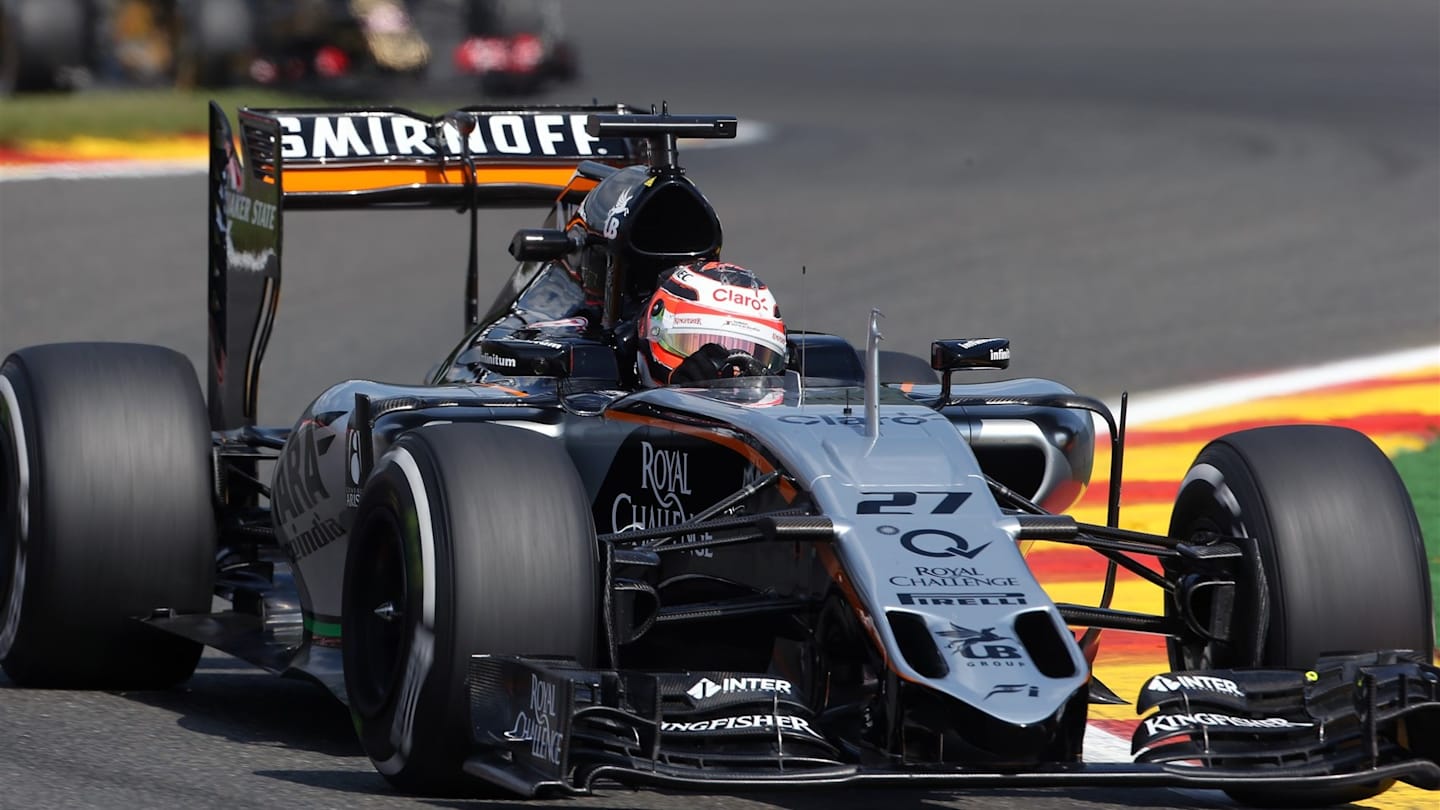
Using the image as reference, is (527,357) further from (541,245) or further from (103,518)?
(103,518)

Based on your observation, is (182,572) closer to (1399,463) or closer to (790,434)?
(790,434)

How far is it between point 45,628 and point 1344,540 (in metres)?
3.55

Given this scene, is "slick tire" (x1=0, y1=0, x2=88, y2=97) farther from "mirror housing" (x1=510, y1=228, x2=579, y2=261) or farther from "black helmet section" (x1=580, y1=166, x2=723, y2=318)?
"black helmet section" (x1=580, y1=166, x2=723, y2=318)

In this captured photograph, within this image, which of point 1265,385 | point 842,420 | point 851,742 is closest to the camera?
point 851,742

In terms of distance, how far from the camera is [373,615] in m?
6.07

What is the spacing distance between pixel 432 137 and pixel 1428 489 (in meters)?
4.18

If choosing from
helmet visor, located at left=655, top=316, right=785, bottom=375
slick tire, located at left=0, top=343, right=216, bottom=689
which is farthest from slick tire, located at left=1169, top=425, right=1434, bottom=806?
slick tire, located at left=0, top=343, right=216, bottom=689

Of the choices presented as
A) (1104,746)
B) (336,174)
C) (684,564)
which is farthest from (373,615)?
(336,174)

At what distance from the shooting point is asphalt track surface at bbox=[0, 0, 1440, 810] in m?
6.49

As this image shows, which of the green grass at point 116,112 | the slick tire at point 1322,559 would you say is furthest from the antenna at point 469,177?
the green grass at point 116,112

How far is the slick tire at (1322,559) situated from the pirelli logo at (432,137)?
11.6 ft

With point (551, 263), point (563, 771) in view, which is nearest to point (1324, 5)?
point (551, 263)

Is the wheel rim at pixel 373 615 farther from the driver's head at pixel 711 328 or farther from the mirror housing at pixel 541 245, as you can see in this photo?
the mirror housing at pixel 541 245

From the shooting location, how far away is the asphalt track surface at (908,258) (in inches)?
256
